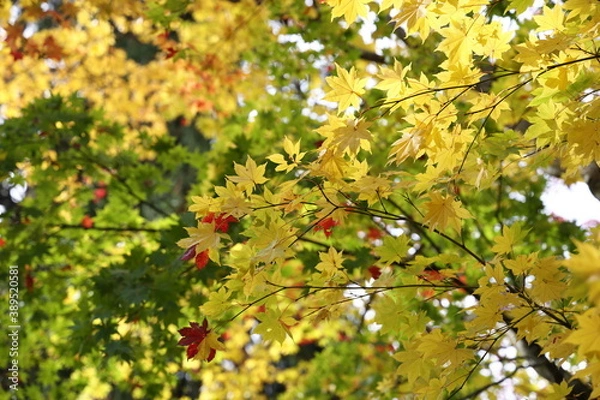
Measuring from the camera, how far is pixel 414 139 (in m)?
1.87

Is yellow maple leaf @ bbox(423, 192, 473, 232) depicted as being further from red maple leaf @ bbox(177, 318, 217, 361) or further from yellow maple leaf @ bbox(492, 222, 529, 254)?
red maple leaf @ bbox(177, 318, 217, 361)

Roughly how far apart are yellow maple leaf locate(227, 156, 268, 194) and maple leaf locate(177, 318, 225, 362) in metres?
0.44

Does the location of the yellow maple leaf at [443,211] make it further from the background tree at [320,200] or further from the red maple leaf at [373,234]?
the red maple leaf at [373,234]

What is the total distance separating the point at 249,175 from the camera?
198 cm

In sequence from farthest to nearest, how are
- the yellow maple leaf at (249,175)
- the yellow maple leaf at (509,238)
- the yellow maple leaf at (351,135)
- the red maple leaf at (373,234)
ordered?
the red maple leaf at (373,234)
the yellow maple leaf at (509,238)
the yellow maple leaf at (249,175)
the yellow maple leaf at (351,135)

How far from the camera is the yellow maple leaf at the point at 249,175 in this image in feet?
6.43

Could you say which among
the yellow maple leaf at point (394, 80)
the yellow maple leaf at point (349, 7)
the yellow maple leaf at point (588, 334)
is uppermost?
the yellow maple leaf at point (349, 7)

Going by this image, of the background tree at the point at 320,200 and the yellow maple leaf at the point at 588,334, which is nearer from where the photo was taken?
the yellow maple leaf at the point at 588,334

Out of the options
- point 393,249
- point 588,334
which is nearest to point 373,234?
point 393,249

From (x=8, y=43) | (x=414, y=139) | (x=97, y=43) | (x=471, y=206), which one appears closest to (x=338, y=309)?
(x=414, y=139)

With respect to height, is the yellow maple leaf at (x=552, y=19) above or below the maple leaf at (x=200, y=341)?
above

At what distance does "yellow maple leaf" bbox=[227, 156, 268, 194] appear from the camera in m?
1.96

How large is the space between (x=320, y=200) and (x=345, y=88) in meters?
0.35

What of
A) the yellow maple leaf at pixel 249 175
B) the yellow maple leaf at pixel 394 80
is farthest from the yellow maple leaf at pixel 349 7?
the yellow maple leaf at pixel 249 175
